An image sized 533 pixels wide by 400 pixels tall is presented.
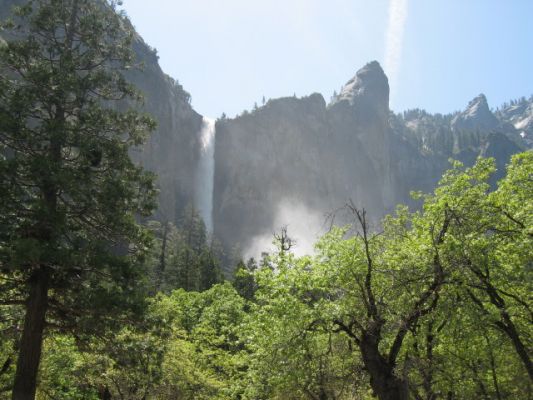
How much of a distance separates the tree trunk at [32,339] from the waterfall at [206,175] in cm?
8877

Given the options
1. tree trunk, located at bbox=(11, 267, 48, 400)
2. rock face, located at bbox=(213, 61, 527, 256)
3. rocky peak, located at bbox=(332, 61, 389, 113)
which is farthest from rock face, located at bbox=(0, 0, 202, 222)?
tree trunk, located at bbox=(11, 267, 48, 400)

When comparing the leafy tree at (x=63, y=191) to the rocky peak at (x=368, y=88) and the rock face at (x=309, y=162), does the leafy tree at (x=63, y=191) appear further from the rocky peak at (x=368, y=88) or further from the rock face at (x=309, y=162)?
the rocky peak at (x=368, y=88)

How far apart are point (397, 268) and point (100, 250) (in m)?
8.01

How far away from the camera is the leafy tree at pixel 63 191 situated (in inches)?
482

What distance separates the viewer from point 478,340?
15102mm

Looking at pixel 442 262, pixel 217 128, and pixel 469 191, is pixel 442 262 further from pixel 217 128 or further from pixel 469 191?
pixel 217 128

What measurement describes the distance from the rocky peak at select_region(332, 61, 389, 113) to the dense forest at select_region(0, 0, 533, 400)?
130 meters

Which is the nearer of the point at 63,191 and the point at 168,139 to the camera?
the point at 63,191

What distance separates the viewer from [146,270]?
47.3 ft

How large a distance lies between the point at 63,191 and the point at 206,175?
9714 cm

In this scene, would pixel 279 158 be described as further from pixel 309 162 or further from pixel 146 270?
pixel 146 270

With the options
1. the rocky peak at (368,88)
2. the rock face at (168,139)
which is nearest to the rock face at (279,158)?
the rock face at (168,139)

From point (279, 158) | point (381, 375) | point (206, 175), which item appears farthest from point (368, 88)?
point (381, 375)

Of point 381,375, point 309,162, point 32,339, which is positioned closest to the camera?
point 381,375
